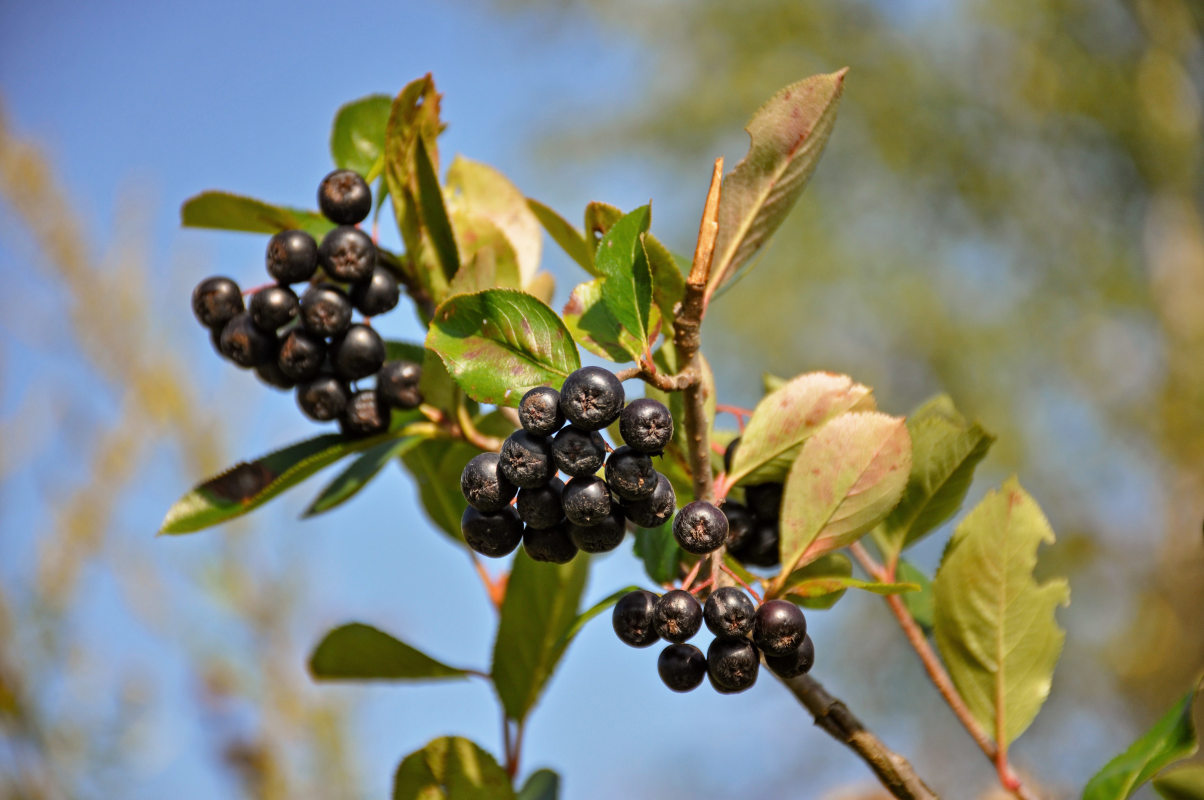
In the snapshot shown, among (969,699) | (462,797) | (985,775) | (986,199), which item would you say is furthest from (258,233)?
(986,199)

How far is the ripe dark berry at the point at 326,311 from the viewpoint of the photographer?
66cm

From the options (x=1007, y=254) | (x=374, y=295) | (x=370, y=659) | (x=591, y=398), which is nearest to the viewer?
(x=591, y=398)

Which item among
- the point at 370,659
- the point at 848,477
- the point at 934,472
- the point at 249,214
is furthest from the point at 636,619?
the point at 249,214

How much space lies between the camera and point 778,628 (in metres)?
0.49

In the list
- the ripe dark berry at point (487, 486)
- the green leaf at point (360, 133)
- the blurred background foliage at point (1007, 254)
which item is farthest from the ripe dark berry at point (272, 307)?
the blurred background foliage at point (1007, 254)

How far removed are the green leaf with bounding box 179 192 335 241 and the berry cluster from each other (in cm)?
41

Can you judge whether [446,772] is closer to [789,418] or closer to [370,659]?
[370,659]

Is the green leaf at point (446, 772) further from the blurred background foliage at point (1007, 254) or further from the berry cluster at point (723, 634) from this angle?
the blurred background foliage at point (1007, 254)

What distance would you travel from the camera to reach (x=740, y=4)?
27.9ft

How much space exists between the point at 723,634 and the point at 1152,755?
0.24m

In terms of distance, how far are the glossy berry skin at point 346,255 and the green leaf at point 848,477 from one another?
1.10 ft

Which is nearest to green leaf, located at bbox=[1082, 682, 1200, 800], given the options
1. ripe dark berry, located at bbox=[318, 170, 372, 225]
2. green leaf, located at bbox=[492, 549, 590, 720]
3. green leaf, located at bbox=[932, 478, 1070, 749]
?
green leaf, located at bbox=[932, 478, 1070, 749]

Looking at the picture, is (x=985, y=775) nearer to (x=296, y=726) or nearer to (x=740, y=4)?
Answer: (x=296, y=726)

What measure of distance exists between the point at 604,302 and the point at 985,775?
4.90m
